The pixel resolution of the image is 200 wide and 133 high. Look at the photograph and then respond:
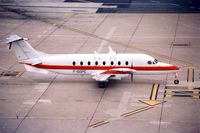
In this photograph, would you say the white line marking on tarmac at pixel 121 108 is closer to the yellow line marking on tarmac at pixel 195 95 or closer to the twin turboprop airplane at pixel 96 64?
the twin turboprop airplane at pixel 96 64

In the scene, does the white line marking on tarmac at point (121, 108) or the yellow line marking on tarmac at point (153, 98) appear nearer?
the white line marking on tarmac at point (121, 108)

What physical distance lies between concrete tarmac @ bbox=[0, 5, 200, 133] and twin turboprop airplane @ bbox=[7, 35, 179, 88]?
53.9 inches

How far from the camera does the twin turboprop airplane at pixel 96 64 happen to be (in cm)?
4694

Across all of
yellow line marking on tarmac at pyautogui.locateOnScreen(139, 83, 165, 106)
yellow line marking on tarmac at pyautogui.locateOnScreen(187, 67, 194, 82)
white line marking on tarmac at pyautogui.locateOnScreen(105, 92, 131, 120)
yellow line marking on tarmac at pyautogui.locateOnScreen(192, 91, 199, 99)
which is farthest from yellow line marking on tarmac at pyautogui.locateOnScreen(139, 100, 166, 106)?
yellow line marking on tarmac at pyautogui.locateOnScreen(187, 67, 194, 82)

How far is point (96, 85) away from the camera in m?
47.8

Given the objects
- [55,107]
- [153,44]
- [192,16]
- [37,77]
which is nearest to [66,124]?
[55,107]

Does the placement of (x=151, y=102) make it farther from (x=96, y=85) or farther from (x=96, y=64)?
(x=96, y=64)

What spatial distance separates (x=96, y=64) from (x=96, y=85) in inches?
81.0

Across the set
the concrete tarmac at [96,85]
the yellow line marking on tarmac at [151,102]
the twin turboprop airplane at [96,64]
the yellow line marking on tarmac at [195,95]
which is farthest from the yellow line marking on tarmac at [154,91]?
the yellow line marking on tarmac at [195,95]

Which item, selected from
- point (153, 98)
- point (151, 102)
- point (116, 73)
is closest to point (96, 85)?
point (116, 73)

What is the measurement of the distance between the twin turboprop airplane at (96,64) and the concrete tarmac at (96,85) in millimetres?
1369

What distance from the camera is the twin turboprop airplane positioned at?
154 feet

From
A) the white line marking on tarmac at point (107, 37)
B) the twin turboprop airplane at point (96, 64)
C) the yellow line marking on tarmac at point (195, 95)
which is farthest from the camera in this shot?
the white line marking on tarmac at point (107, 37)

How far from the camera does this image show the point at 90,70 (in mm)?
47812
